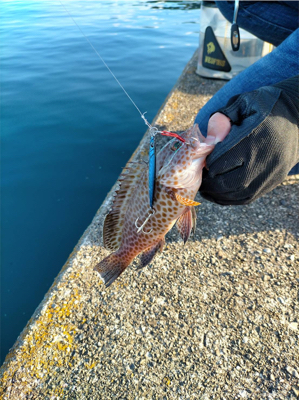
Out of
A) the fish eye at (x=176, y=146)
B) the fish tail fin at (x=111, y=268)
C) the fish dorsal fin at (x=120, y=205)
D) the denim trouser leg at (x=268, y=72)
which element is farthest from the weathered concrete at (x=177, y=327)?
the denim trouser leg at (x=268, y=72)

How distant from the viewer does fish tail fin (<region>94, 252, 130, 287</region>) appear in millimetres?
2127

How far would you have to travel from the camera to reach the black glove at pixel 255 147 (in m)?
1.73

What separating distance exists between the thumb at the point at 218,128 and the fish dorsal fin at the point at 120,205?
0.53 metres

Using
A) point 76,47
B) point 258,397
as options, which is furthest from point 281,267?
point 76,47

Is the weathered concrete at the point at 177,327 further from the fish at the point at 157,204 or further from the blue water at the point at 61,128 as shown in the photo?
the blue water at the point at 61,128

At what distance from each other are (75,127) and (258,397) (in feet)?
18.7

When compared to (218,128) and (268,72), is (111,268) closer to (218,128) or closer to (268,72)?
(218,128)

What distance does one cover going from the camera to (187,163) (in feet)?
5.98

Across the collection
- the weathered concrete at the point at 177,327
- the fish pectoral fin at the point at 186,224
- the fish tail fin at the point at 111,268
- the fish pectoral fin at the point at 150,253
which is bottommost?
the weathered concrete at the point at 177,327

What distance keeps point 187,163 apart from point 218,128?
1.00 ft

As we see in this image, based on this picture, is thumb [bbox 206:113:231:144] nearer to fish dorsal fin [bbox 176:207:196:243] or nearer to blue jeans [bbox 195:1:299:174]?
fish dorsal fin [bbox 176:207:196:243]

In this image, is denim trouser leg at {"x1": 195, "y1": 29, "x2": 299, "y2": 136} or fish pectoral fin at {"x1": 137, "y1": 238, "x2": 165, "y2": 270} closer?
fish pectoral fin at {"x1": 137, "y1": 238, "x2": 165, "y2": 270}

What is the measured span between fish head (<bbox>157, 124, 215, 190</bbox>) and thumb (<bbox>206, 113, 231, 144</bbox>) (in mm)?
53

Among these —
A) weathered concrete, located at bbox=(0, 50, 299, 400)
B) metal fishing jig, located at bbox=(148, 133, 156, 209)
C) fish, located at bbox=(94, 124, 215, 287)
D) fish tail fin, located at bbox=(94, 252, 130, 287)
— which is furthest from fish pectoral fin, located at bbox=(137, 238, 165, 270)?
weathered concrete, located at bbox=(0, 50, 299, 400)
